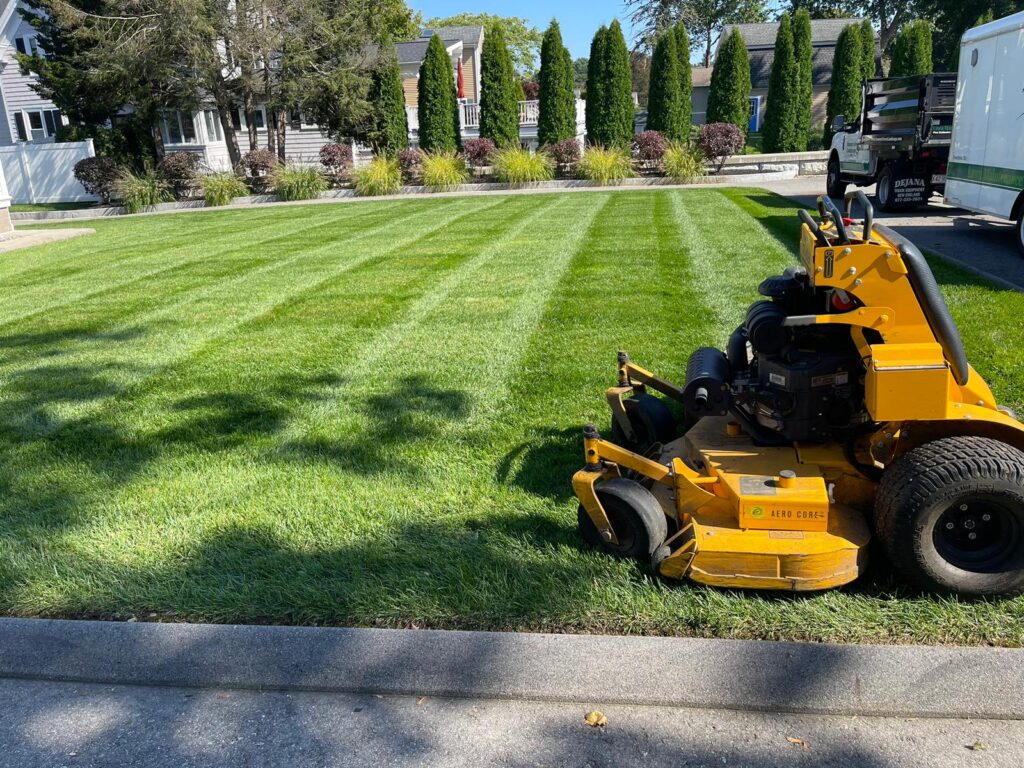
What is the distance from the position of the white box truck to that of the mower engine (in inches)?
312

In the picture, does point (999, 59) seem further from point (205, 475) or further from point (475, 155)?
Answer: point (475, 155)

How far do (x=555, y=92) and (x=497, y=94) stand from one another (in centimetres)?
171

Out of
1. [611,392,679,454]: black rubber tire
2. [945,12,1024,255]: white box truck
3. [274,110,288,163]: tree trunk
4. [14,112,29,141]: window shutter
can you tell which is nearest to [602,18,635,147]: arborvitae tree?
[274,110,288,163]: tree trunk

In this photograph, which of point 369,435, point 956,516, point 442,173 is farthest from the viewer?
point 442,173

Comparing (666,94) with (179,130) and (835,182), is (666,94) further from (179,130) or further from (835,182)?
(179,130)

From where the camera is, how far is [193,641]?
3027mm

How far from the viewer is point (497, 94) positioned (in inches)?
986

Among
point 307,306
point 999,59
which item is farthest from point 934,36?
point 307,306

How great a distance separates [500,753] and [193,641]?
3.96ft

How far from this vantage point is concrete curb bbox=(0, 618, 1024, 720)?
2680mm

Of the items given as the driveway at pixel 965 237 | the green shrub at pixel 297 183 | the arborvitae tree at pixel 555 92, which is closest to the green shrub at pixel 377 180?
the green shrub at pixel 297 183

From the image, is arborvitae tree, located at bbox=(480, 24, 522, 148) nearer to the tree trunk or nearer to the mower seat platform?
the tree trunk

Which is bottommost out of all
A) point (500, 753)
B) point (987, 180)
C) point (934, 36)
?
point (500, 753)

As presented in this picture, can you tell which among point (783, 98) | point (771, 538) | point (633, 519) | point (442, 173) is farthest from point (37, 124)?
point (771, 538)
